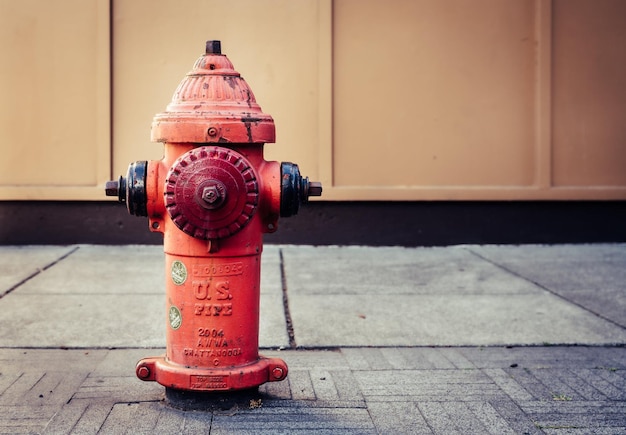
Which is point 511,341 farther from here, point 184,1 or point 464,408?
point 184,1

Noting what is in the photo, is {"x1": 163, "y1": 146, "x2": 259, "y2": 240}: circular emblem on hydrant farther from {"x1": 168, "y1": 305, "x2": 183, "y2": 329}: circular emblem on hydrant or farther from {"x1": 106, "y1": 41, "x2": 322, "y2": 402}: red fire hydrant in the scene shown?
{"x1": 168, "y1": 305, "x2": 183, "y2": 329}: circular emblem on hydrant

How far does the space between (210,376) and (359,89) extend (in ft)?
14.8

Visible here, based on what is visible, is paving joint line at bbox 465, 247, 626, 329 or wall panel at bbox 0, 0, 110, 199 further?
wall panel at bbox 0, 0, 110, 199

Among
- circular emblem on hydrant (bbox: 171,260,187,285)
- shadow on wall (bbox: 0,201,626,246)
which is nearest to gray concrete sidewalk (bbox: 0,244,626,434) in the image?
shadow on wall (bbox: 0,201,626,246)

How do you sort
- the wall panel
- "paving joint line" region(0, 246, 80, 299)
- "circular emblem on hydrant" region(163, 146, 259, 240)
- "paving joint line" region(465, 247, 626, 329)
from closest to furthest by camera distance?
"circular emblem on hydrant" region(163, 146, 259, 240), "paving joint line" region(465, 247, 626, 329), "paving joint line" region(0, 246, 80, 299), the wall panel

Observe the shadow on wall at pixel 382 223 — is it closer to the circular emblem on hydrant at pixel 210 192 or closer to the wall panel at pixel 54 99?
the wall panel at pixel 54 99

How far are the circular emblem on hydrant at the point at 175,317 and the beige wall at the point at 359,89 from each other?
403cm

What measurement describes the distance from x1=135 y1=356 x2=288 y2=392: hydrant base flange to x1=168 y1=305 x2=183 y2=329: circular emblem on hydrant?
0.53ft

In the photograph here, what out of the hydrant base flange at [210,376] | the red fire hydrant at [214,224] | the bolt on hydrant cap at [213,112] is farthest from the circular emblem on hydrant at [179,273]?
the bolt on hydrant cap at [213,112]

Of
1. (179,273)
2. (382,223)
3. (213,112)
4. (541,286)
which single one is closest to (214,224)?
(179,273)

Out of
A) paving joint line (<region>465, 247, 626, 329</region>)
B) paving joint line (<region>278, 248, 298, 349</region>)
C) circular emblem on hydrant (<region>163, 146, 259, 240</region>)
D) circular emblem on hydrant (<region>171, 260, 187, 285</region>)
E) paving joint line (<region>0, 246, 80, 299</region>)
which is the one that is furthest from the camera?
paving joint line (<region>0, 246, 80, 299</region>)

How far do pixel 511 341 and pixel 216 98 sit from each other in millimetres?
2174

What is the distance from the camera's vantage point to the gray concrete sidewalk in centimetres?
326

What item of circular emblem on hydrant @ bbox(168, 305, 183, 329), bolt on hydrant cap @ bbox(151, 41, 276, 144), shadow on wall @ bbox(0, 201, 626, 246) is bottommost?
circular emblem on hydrant @ bbox(168, 305, 183, 329)
